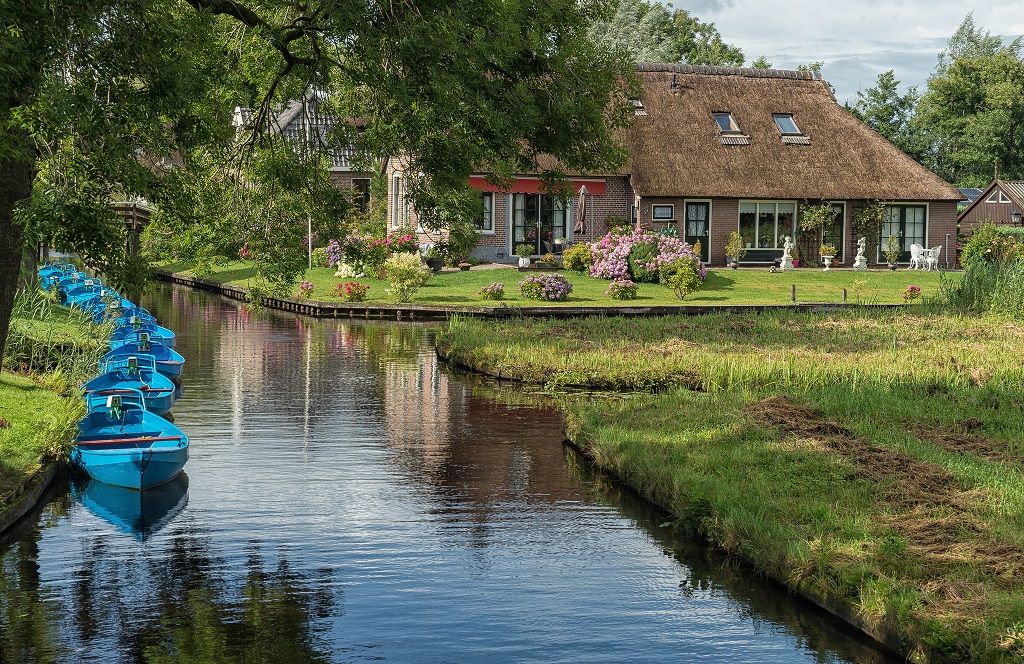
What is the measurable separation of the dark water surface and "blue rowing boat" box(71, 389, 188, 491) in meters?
0.24

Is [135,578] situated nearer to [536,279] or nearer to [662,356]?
[662,356]

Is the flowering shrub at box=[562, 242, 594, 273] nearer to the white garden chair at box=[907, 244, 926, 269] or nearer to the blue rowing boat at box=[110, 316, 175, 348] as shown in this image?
the white garden chair at box=[907, 244, 926, 269]

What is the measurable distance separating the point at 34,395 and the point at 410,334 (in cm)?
1440

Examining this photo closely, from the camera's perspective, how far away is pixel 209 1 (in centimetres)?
1487

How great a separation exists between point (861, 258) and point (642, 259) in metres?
11.3

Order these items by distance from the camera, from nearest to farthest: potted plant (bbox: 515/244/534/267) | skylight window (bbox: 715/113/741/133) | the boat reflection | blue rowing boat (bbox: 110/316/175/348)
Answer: the boat reflection → blue rowing boat (bbox: 110/316/175/348) → potted plant (bbox: 515/244/534/267) → skylight window (bbox: 715/113/741/133)

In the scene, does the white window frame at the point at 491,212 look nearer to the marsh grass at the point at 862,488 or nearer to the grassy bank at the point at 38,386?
the grassy bank at the point at 38,386

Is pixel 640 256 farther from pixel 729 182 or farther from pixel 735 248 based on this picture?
pixel 729 182

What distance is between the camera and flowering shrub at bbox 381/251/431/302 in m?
35.8

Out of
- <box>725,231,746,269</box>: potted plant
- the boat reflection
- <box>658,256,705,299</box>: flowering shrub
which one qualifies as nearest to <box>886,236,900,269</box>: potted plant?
<box>725,231,746,269</box>: potted plant

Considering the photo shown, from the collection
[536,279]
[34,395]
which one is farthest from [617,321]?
[34,395]

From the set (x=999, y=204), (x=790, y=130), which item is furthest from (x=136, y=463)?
(x=999, y=204)

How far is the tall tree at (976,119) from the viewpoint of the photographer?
7669 cm

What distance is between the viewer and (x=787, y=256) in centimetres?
4538
